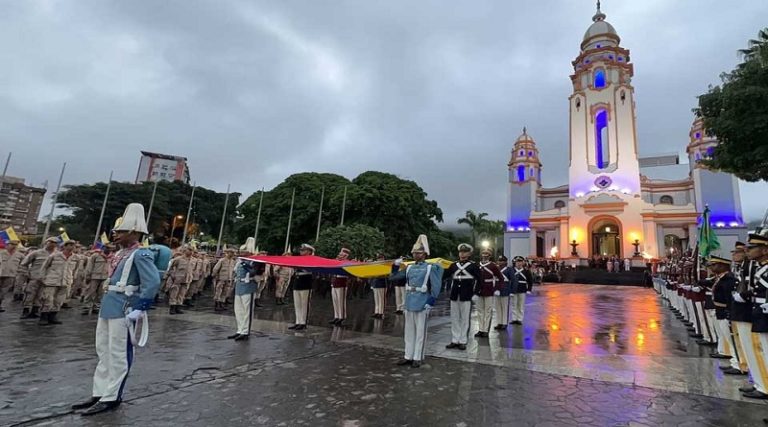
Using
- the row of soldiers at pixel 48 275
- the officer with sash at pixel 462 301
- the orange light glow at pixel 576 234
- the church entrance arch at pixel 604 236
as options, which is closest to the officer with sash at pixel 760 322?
the officer with sash at pixel 462 301

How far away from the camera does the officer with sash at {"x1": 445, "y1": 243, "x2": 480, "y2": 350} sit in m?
7.15

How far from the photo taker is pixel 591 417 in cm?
393

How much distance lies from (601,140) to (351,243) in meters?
34.4

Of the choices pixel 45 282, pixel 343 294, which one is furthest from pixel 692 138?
pixel 45 282

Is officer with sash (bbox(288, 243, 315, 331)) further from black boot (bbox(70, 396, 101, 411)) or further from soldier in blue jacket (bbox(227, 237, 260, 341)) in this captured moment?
black boot (bbox(70, 396, 101, 411))

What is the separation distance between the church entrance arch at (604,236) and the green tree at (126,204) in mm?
40968

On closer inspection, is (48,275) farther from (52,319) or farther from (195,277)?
(195,277)

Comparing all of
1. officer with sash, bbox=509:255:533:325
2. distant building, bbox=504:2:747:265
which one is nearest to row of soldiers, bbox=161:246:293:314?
officer with sash, bbox=509:255:533:325

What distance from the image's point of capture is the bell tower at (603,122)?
3881cm

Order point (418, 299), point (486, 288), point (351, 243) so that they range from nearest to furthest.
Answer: point (418, 299) → point (486, 288) → point (351, 243)

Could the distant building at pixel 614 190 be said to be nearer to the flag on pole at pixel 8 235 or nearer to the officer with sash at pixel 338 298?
the officer with sash at pixel 338 298

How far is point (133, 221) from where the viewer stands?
4.55m

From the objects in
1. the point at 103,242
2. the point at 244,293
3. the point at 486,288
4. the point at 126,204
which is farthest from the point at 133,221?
the point at 126,204

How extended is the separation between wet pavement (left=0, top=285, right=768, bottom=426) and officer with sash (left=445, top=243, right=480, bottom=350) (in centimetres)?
37
